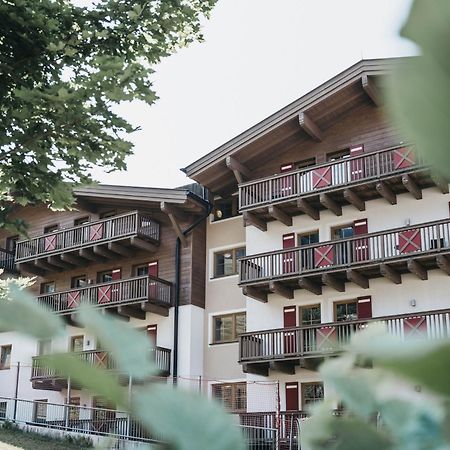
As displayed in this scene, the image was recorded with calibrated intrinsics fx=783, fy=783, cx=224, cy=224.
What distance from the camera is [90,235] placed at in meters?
24.5

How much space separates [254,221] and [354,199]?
125 inches

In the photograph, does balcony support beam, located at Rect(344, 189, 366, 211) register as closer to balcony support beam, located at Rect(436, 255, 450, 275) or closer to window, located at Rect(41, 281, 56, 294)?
balcony support beam, located at Rect(436, 255, 450, 275)

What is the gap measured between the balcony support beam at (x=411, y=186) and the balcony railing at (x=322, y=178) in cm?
19

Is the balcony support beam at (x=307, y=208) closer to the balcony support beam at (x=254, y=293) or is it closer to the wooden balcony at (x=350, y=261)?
the wooden balcony at (x=350, y=261)

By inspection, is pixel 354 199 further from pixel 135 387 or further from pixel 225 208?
pixel 135 387

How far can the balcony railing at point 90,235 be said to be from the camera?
23562 millimetres

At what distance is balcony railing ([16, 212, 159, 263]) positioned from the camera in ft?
77.3

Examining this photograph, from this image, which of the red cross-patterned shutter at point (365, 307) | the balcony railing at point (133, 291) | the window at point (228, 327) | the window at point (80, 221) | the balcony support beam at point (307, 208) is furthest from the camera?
the window at point (80, 221)

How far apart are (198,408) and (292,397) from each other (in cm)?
2007

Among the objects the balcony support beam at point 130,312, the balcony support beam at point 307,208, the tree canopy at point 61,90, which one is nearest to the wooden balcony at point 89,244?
the balcony support beam at point 130,312

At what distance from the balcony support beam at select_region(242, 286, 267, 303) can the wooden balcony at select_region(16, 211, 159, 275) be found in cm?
422

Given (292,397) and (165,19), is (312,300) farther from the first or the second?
(165,19)

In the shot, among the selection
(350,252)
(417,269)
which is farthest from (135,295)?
(417,269)

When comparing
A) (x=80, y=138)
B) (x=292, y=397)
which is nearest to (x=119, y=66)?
(x=80, y=138)
